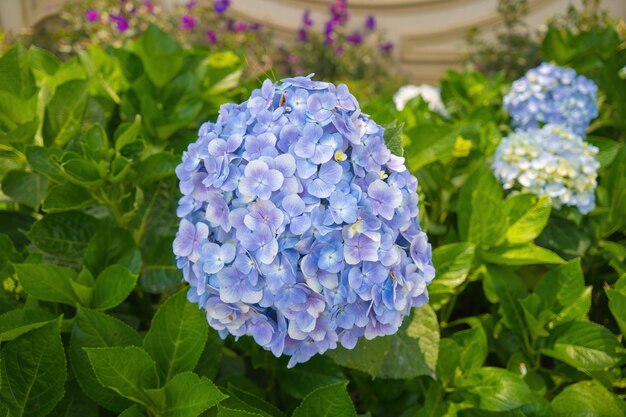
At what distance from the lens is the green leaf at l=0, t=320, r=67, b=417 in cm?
80

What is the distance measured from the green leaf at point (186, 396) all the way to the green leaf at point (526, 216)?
2.25ft

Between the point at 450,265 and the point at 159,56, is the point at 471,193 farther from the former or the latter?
the point at 159,56

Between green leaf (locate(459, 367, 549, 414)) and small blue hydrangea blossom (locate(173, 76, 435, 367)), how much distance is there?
0.87ft

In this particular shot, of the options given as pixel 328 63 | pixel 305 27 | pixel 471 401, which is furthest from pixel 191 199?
pixel 305 27

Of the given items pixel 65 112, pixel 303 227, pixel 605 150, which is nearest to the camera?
pixel 303 227

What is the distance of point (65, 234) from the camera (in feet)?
3.45

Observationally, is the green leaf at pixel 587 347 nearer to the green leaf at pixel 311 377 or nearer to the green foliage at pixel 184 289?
the green foliage at pixel 184 289

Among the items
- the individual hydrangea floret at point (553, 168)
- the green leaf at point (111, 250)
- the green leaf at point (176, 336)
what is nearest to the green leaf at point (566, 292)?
the individual hydrangea floret at point (553, 168)

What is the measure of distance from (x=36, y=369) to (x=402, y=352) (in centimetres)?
53

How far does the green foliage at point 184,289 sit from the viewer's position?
2.66 ft

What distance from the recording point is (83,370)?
0.84 m

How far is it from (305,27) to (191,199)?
16.3 ft

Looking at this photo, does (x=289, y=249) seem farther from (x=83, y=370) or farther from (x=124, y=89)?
(x=124, y=89)

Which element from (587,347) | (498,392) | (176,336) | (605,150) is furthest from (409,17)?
(176,336)
